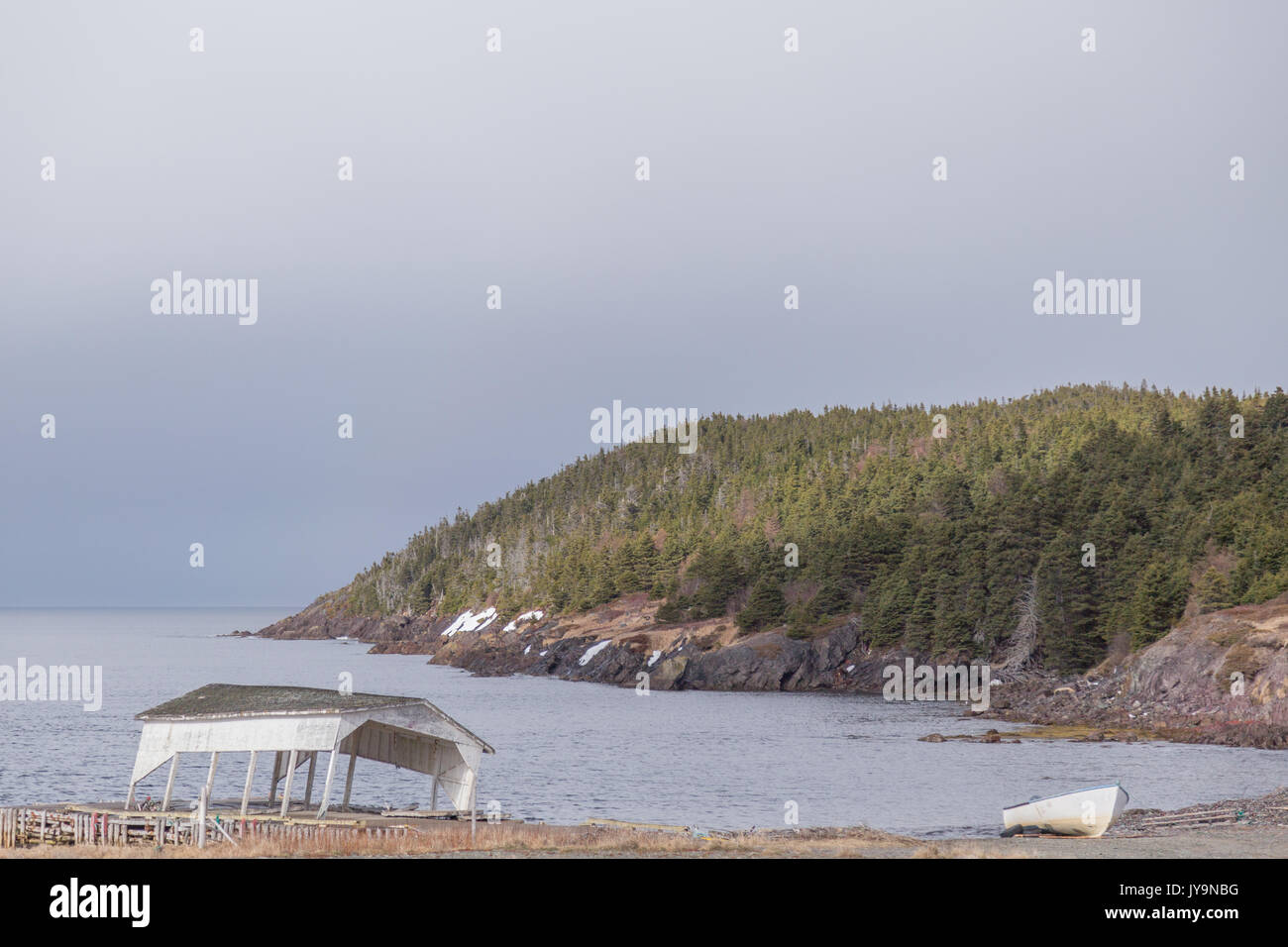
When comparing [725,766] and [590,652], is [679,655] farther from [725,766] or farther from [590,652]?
[725,766]

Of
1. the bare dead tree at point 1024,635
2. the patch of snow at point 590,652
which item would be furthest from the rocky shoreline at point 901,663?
the bare dead tree at point 1024,635

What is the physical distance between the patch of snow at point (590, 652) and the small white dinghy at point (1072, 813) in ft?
339

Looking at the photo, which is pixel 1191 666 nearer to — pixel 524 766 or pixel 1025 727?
pixel 1025 727

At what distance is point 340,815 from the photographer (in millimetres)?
31984

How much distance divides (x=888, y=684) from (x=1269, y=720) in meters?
43.1

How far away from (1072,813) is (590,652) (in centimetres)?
10720

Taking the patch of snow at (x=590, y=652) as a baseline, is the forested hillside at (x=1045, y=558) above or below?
above

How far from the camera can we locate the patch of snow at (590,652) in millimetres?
138500

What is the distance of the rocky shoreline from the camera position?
70.6m

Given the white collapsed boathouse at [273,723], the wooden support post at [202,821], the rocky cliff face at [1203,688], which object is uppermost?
the white collapsed boathouse at [273,723]

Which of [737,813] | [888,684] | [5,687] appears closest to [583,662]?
[888,684]

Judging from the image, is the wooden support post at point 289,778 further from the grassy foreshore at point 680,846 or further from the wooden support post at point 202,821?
the grassy foreshore at point 680,846

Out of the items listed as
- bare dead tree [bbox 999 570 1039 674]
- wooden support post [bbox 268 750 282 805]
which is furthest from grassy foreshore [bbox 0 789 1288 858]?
bare dead tree [bbox 999 570 1039 674]

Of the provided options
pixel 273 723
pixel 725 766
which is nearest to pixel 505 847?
pixel 273 723
